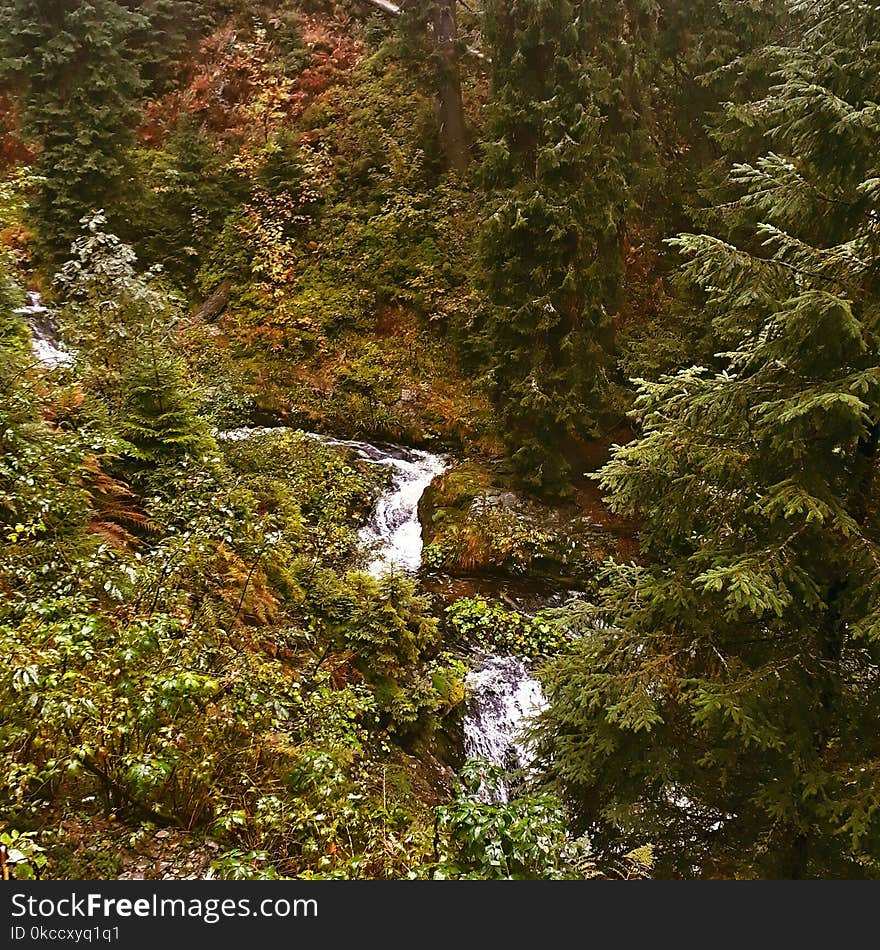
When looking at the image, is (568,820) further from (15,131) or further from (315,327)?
(15,131)

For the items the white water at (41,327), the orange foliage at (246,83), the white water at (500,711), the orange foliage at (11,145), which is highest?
the orange foliage at (246,83)

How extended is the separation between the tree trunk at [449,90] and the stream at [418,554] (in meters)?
7.33

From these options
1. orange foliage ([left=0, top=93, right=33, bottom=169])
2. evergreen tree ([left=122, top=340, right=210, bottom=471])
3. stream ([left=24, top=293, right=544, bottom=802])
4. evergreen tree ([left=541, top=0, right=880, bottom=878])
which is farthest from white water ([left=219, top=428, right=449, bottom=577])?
orange foliage ([left=0, top=93, right=33, bottom=169])

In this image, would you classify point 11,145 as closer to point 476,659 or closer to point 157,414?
point 157,414

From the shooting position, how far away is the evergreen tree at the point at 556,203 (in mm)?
10234

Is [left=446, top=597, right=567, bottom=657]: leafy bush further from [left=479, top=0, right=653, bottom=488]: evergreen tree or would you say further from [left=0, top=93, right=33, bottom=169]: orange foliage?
[left=0, top=93, right=33, bottom=169]: orange foliage

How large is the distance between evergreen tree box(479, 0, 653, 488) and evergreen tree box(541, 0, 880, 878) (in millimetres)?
5562

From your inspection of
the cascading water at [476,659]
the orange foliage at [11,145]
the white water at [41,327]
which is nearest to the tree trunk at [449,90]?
the cascading water at [476,659]

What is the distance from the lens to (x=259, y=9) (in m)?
18.5

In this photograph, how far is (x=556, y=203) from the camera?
10.3 metres

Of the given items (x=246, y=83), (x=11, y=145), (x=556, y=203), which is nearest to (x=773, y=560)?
(x=556, y=203)

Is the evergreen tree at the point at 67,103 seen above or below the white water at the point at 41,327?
above

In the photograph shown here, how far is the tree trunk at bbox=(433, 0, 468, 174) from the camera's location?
13.9 meters

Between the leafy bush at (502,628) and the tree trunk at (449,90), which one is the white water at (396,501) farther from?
the tree trunk at (449,90)
